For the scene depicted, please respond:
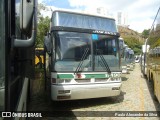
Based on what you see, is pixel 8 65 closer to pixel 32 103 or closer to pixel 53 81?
pixel 53 81

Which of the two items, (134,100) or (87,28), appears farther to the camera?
(134,100)

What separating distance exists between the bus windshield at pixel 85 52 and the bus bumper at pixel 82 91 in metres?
0.54

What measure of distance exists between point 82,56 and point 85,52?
0.60ft

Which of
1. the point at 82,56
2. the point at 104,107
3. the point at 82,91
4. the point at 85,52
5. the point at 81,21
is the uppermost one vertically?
the point at 81,21

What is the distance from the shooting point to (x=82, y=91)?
7.45 m

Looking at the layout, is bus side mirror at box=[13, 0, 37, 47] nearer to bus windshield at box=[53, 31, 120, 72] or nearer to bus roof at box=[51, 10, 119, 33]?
bus windshield at box=[53, 31, 120, 72]

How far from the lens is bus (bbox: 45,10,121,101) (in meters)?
7.25

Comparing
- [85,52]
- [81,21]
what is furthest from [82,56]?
[81,21]

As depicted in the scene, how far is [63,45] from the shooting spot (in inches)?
289

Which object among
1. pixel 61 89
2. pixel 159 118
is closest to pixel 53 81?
pixel 61 89

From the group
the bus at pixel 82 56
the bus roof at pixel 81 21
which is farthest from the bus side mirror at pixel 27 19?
the bus roof at pixel 81 21

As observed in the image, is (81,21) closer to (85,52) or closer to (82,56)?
(85,52)

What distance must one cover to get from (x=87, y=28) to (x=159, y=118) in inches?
143

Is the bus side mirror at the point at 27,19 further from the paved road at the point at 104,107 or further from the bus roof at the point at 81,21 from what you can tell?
the bus roof at the point at 81,21
